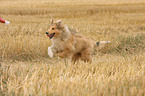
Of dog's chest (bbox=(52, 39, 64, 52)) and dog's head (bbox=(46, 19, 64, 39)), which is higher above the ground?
dog's head (bbox=(46, 19, 64, 39))

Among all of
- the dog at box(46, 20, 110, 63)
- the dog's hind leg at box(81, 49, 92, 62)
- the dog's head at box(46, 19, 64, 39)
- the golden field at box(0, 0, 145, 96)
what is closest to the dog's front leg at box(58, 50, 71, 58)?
the dog at box(46, 20, 110, 63)

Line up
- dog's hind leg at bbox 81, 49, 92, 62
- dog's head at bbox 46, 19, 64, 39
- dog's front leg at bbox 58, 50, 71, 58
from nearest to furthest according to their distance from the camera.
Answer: dog's head at bbox 46, 19, 64, 39 → dog's front leg at bbox 58, 50, 71, 58 → dog's hind leg at bbox 81, 49, 92, 62

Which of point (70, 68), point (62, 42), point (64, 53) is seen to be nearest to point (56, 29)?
point (62, 42)

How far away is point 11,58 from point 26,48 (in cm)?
61

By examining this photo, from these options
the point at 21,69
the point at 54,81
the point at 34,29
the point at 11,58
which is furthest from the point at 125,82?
the point at 34,29

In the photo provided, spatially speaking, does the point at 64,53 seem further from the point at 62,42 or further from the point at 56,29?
the point at 56,29

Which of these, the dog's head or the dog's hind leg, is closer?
the dog's head

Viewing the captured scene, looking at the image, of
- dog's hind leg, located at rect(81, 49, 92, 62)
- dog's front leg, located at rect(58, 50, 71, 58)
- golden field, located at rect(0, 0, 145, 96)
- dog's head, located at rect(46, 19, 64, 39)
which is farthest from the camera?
dog's hind leg, located at rect(81, 49, 92, 62)

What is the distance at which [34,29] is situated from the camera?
11617mm

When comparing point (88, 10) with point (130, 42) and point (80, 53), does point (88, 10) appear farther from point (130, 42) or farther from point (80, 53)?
point (80, 53)

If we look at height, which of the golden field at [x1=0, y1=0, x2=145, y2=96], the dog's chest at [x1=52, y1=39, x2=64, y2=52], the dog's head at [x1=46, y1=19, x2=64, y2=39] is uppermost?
the dog's head at [x1=46, y1=19, x2=64, y2=39]

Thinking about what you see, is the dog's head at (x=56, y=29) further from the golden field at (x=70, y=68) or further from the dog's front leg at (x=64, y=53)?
the golden field at (x=70, y=68)

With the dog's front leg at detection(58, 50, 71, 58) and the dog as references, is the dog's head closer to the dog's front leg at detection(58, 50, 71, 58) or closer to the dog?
the dog

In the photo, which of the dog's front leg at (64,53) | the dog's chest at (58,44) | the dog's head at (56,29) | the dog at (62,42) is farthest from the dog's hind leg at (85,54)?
the dog's head at (56,29)
